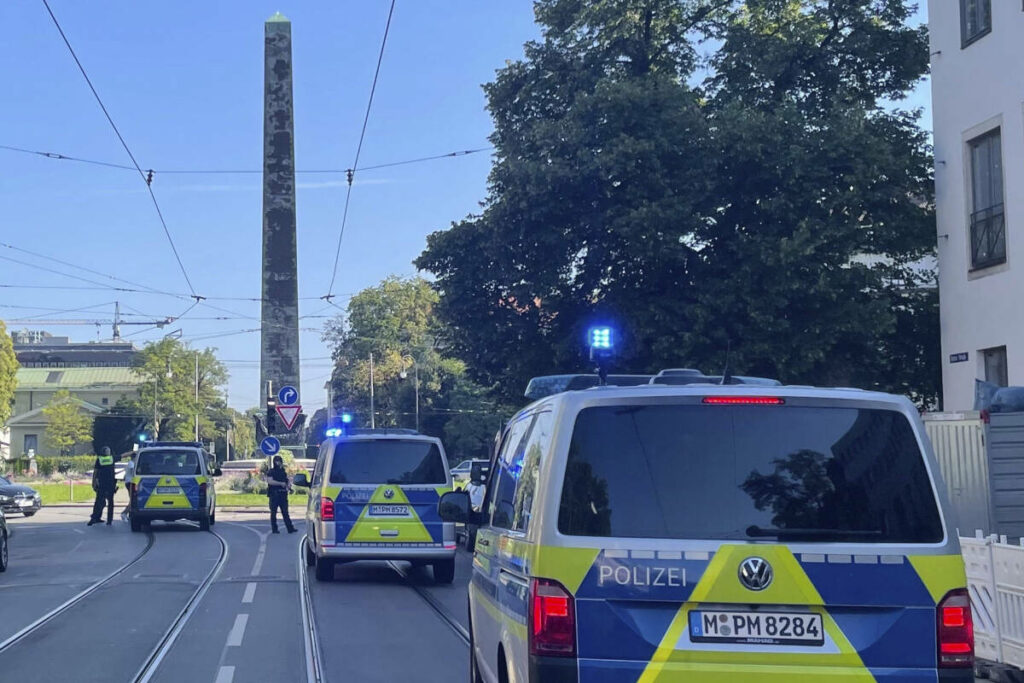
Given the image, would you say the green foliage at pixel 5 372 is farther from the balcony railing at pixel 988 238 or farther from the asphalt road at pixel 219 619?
the balcony railing at pixel 988 238

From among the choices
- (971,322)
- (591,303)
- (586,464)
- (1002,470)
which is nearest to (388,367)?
(591,303)

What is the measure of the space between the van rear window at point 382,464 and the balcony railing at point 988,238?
955cm

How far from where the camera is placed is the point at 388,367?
85062 mm

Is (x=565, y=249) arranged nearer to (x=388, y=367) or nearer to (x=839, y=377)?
(x=839, y=377)

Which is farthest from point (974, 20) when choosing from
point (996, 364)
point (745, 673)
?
point (745, 673)

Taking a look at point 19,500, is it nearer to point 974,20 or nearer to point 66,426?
point 974,20

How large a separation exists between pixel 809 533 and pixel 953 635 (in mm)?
638

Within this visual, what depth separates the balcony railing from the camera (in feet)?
61.5

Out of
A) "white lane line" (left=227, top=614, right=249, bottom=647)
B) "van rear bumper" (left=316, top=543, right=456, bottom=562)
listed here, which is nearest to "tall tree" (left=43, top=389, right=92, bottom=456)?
"van rear bumper" (left=316, top=543, right=456, bottom=562)

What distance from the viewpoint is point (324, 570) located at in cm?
1528

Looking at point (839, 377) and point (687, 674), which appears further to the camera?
point (839, 377)

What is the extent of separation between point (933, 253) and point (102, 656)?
728 inches

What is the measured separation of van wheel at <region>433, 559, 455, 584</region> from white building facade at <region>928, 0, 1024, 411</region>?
29.6 ft

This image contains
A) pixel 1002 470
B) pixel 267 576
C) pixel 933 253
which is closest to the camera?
pixel 1002 470
